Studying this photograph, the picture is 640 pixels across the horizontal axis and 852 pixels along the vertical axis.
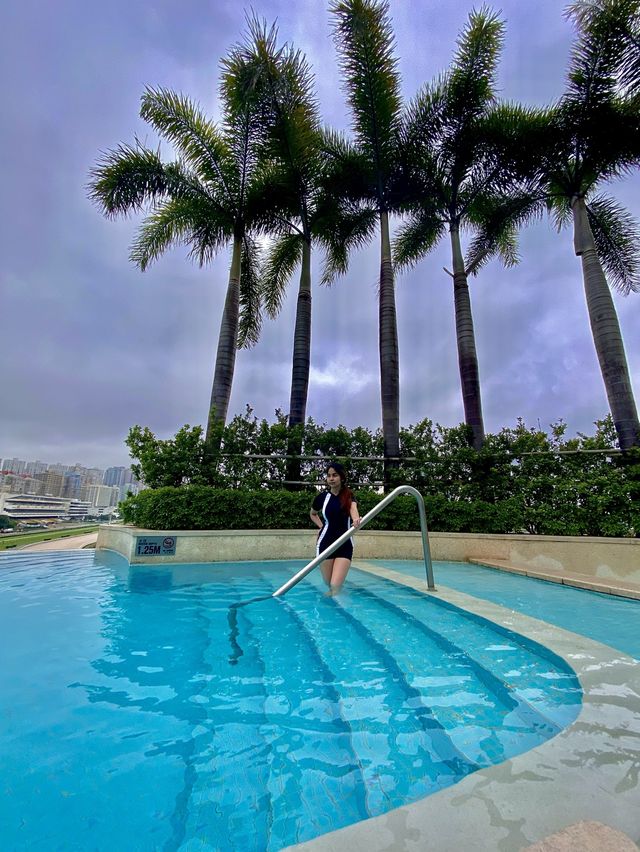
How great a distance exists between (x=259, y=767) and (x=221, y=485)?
7.91m

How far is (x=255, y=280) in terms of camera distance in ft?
47.3

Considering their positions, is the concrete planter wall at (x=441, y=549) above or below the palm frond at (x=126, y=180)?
below

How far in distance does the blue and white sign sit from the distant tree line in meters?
2.07

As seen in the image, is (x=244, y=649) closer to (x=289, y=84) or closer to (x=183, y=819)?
(x=183, y=819)

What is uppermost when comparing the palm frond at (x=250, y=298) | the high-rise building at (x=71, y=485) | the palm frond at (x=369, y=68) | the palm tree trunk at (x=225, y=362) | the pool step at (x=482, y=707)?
the high-rise building at (x=71, y=485)

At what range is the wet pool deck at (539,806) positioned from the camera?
3.68 ft

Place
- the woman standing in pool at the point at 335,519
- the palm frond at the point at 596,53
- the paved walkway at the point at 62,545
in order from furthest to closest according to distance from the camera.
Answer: the paved walkway at the point at 62,545, the palm frond at the point at 596,53, the woman standing in pool at the point at 335,519

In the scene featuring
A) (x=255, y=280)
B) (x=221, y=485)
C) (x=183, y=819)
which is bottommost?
(x=183, y=819)

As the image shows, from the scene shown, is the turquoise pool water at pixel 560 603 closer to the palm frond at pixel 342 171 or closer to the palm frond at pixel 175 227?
the palm frond at pixel 175 227

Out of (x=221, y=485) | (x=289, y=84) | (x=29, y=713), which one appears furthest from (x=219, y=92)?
(x=29, y=713)

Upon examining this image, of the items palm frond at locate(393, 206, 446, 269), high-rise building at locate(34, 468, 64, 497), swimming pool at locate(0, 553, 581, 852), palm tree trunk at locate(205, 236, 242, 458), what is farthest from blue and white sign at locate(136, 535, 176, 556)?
high-rise building at locate(34, 468, 64, 497)

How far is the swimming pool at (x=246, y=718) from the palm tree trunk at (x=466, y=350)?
739 cm

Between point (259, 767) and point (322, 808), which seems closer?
point (322, 808)

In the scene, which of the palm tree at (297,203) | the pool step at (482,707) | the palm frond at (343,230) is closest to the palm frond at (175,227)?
the palm tree at (297,203)
